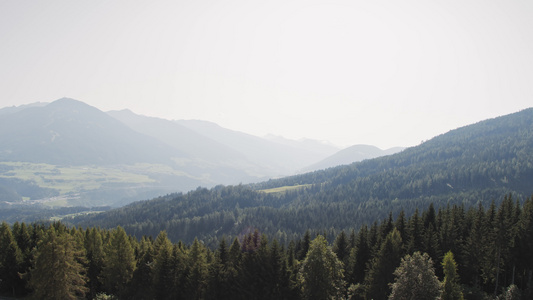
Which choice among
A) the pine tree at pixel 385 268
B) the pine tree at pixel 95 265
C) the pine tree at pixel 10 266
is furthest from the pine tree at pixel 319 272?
the pine tree at pixel 10 266

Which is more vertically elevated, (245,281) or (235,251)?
(235,251)

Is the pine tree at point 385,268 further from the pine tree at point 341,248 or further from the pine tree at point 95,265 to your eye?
the pine tree at point 95,265

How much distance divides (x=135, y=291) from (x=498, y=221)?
200ft

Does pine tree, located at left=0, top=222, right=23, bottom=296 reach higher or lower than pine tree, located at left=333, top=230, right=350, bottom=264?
higher

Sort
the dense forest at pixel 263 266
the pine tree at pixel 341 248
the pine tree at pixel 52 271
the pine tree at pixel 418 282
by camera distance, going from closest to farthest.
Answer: the pine tree at pixel 418 282 < the pine tree at pixel 52 271 < the dense forest at pixel 263 266 < the pine tree at pixel 341 248

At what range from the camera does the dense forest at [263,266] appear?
47875mm

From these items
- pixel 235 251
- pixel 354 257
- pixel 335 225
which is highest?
pixel 235 251

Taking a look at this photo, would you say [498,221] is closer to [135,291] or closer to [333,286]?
[333,286]

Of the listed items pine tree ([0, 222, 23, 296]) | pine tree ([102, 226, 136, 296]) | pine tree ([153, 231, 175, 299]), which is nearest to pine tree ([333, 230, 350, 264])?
pine tree ([153, 231, 175, 299])

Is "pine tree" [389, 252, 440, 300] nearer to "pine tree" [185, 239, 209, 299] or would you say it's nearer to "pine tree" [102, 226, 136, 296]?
"pine tree" [185, 239, 209, 299]

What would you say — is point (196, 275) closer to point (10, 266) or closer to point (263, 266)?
point (263, 266)

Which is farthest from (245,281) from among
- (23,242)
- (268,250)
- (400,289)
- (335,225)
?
(335,225)

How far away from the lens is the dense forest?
4788 cm

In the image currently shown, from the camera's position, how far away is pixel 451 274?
1704 inches
